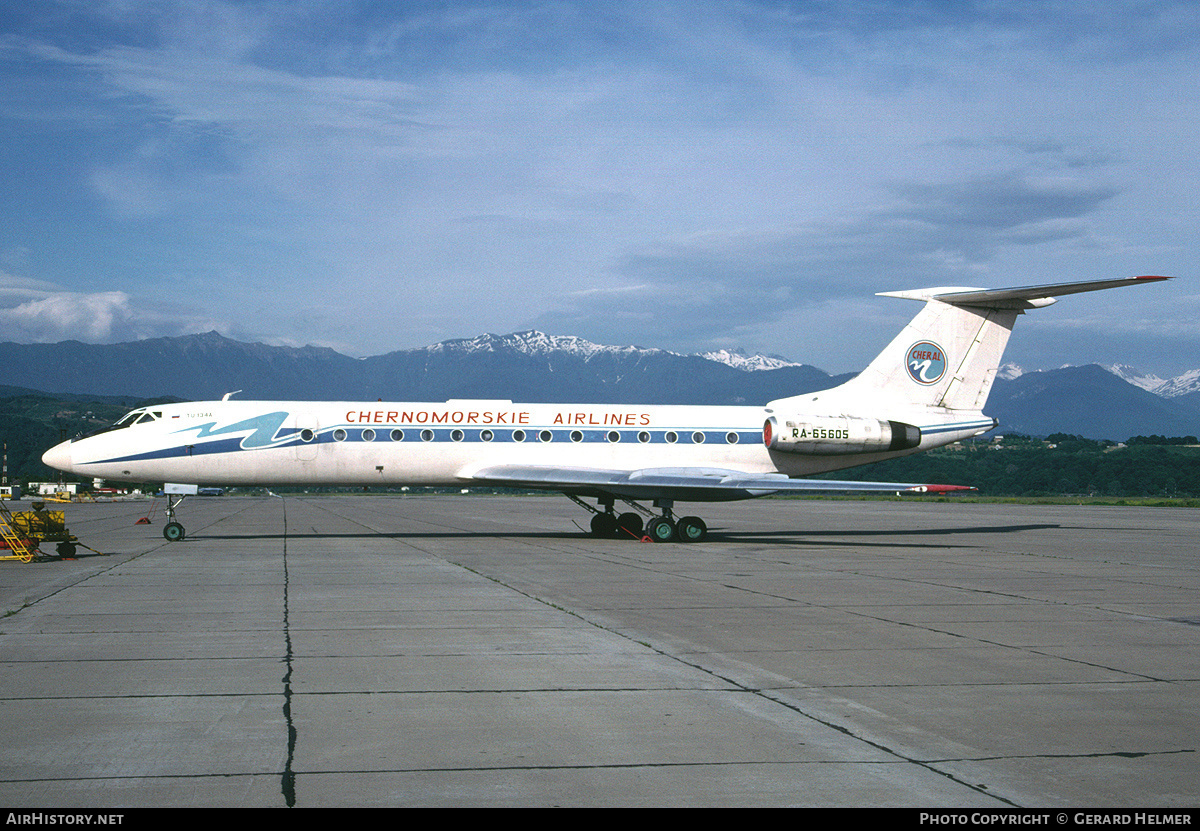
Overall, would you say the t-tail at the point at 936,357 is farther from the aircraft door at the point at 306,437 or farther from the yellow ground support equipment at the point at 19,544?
the yellow ground support equipment at the point at 19,544

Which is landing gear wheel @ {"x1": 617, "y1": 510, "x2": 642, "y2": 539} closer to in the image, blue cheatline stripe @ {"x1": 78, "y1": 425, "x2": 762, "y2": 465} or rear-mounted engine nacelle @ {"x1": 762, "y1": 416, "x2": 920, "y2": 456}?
blue cheatline stripe @ {"x1": 78, "y1": 425, "x2": 762, "y2": 465}

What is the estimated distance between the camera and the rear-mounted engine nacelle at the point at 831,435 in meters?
25.1

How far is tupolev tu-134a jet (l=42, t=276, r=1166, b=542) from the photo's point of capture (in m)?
23.5

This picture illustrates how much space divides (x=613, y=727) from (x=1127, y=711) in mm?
3602

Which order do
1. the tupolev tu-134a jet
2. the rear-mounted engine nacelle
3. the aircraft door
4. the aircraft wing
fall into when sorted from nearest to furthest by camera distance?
the aircraft wing, the tupolev tu-134a jet, the aircraft door, the rear-mounted engine nacelle

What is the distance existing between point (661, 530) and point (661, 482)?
5.72 ft

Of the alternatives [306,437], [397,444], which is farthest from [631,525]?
[306,437]

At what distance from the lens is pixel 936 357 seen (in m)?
26.3

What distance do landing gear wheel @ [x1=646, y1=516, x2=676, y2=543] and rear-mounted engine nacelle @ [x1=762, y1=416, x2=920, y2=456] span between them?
360 centimetres

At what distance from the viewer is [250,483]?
24406mm

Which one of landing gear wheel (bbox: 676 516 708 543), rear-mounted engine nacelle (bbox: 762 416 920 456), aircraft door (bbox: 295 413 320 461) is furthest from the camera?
rear-mounted engine nacelle (bbox: 762 416 920 456)

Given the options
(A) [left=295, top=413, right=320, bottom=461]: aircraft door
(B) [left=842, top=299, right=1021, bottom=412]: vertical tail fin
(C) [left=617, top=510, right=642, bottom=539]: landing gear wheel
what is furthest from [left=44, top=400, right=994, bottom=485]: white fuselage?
(B) [left=842, top=299, right=1021, bottom=412]: vertical tail fin

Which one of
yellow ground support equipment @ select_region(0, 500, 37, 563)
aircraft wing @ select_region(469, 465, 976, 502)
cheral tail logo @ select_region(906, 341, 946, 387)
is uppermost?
cheral tail logo @ select_region(906, 341, 946, 387)

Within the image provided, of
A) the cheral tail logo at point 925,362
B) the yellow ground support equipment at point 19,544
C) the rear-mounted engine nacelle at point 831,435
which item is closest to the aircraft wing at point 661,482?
the rear-mounted engine nacelle at point 831,435
